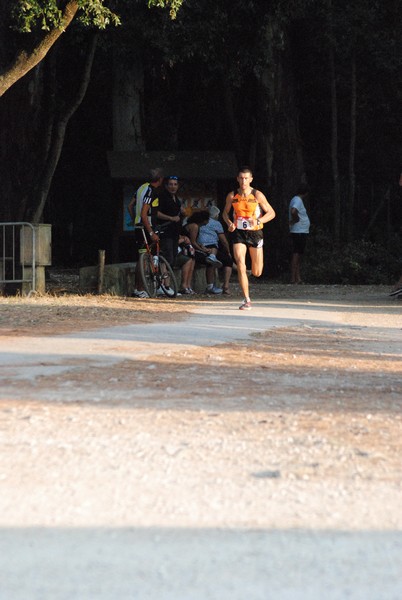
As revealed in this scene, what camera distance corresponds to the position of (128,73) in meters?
32.2

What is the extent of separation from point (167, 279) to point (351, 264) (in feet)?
28.0

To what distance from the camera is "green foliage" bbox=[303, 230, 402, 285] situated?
89.5 ft

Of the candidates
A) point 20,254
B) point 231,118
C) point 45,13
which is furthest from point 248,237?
point 231,118

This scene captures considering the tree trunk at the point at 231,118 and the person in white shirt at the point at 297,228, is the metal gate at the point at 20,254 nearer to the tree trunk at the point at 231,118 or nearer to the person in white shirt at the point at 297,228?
the person in white shirt at the point at 297,228

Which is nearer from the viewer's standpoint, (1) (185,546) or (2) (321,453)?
(1) (185,546)

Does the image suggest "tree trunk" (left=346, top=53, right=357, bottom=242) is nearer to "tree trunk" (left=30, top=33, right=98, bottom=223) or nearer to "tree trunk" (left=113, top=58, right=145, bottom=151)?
"tree trunk" (left=113, top=58, right=145, bottom=151)

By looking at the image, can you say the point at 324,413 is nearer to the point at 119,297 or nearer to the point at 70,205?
the point at 119,297

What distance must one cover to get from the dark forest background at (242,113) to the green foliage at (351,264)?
4cm

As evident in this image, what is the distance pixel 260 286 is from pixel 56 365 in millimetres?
15359

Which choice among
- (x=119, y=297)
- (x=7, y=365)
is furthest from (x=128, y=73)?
(x=7, y=365)

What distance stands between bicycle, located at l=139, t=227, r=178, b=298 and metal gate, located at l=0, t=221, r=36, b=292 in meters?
1.85

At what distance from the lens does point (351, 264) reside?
27.4m

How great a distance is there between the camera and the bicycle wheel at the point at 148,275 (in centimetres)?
1912

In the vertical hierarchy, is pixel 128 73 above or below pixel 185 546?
above
